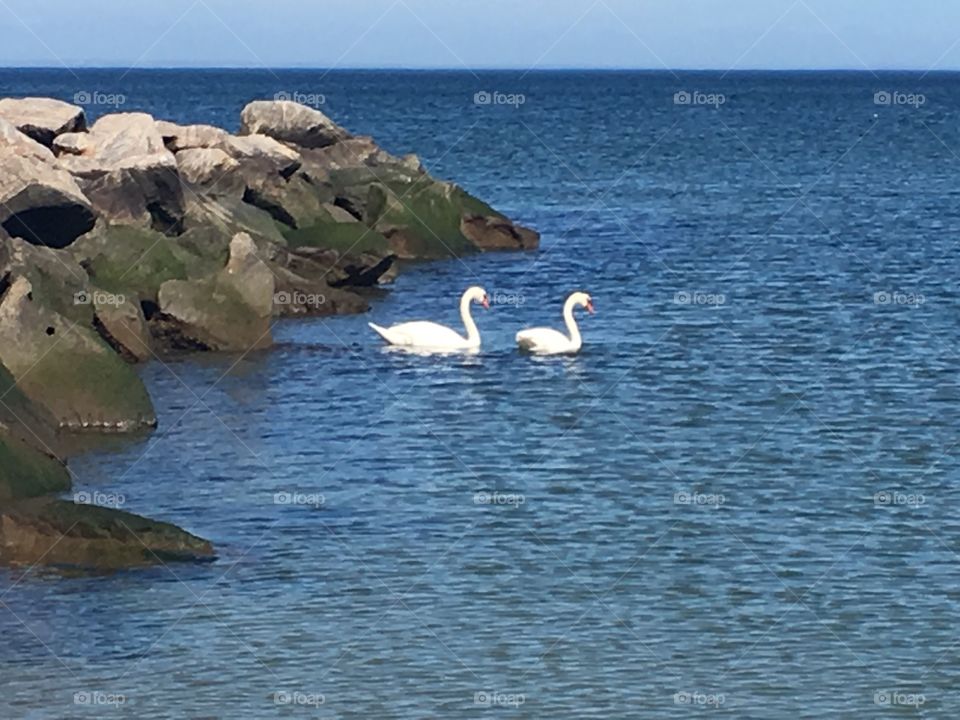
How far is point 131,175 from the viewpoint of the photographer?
31422 millimetres

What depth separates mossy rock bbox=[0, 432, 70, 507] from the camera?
1936cm

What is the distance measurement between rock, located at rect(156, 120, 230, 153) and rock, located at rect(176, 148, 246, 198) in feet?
2.14

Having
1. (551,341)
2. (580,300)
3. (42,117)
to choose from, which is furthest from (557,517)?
(42,117)

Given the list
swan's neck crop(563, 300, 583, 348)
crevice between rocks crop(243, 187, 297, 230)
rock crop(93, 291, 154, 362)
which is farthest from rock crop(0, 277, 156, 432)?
crevice between rocks crop(243, 187, 297, 230)

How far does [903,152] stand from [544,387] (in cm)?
6036

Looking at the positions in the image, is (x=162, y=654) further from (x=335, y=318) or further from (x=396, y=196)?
(x=396, y=196)

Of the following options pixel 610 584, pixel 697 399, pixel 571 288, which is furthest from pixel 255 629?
pixel 571 288

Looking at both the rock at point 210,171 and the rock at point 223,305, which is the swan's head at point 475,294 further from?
the rock at point 210,171

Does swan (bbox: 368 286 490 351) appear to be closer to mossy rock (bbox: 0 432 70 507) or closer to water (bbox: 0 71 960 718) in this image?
water (bbox: 0 71 960 718)

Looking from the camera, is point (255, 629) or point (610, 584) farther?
point (610, 584)

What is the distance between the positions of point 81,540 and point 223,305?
36.2 ft

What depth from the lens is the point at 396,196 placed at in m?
43.4

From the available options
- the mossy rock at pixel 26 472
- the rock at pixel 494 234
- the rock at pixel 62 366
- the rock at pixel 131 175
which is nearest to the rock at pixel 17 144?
the rock at pixel 131 175

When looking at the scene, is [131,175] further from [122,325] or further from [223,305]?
[122,325]
